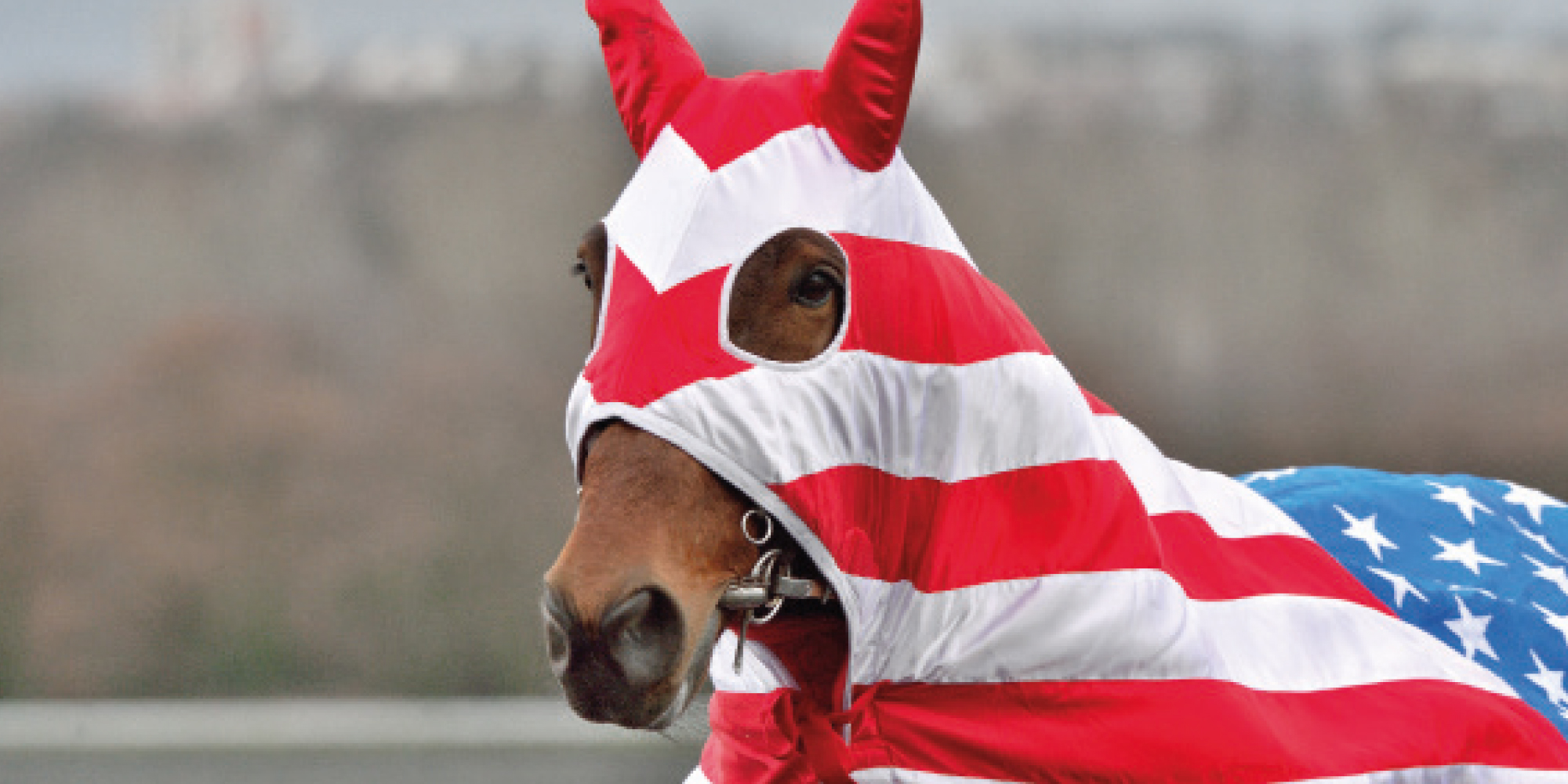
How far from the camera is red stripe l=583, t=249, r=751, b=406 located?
47.0 inches

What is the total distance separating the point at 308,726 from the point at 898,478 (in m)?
3.74

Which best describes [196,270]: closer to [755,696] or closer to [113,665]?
[113,665]

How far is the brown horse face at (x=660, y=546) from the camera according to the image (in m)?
1.12

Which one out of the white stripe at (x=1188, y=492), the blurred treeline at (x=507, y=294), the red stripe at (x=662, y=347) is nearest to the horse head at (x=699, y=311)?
the red stripe at (x=662, y=347)

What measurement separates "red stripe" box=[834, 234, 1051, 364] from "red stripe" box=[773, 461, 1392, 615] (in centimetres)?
11

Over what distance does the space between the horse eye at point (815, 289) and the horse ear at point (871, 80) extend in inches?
4.5

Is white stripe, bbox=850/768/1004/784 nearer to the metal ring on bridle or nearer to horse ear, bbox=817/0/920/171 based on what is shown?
the metal ring on bridle

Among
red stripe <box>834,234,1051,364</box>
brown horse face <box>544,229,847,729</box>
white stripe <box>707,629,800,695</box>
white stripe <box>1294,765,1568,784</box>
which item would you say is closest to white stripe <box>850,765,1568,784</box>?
white stripe <box>1294,765,1568,784</box>

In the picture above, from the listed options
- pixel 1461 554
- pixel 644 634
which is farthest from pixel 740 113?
pixel 1461 554

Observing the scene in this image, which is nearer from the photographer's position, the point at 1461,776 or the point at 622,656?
the point at 622,656

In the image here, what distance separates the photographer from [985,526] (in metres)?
1.34

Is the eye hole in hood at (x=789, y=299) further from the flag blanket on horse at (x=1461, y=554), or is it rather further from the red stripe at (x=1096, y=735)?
the flag blanket on horse at (x=1461, y=554)

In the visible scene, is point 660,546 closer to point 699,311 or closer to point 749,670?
point 699,311

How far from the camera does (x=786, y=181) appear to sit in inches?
50.1
